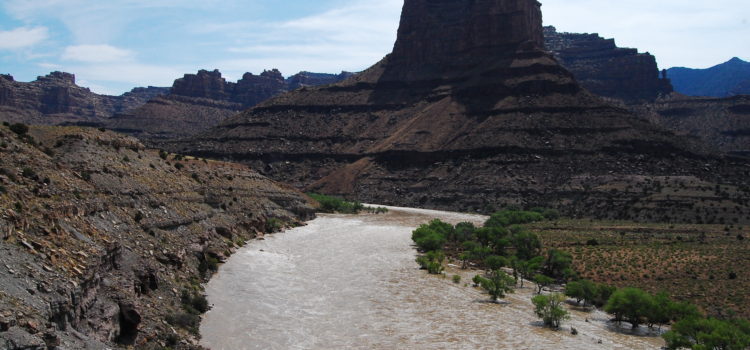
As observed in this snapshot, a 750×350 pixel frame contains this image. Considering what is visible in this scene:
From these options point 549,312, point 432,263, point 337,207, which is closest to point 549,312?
point 549,312

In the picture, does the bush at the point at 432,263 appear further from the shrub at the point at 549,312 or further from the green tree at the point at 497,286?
the shrub at the point at 549,312

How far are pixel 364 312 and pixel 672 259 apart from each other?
99.0 feet

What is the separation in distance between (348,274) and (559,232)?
119ft

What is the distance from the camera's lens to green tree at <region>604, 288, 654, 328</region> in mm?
36844

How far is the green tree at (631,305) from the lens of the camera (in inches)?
1451

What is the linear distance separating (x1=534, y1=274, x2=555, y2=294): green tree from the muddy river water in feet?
2.75

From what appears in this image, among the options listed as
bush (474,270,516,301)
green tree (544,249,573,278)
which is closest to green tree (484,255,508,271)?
green tree (544,249,573,278)

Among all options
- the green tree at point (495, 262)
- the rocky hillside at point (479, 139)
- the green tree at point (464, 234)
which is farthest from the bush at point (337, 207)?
the green tree at point (495, 262)

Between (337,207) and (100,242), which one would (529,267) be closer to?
(100,242)

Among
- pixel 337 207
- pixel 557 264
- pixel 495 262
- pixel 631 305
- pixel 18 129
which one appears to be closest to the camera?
pixel 631 305

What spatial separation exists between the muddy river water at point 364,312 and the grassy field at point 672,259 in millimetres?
7773

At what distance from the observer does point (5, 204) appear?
24.7m

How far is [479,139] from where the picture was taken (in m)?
142

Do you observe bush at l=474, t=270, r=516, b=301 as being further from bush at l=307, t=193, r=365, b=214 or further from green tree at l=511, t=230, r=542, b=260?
bush at l=307, t=193, r=365, b=214
